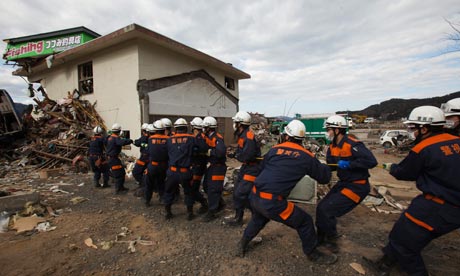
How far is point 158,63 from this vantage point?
32.3 feet

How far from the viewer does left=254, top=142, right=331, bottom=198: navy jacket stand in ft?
8.81

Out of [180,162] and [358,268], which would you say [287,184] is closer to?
[358,268]

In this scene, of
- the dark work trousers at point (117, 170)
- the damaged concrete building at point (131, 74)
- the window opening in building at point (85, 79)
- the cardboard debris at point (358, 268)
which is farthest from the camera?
the window opening in building at point (85, 79)

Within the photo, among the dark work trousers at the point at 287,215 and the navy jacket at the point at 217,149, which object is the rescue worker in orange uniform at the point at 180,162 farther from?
the dark work trousers at the point at 287,215

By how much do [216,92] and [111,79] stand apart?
218 inches

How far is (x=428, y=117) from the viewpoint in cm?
246

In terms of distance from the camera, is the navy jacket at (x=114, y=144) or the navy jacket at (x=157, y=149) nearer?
the navy jacket at (x=157, y=149)

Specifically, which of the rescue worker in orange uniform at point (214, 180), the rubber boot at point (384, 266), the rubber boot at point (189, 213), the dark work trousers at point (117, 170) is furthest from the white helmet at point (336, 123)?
the dark work trousers at point (117, 170)

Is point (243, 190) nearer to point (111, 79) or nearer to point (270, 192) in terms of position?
point (270, 192)

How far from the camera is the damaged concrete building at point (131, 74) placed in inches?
360

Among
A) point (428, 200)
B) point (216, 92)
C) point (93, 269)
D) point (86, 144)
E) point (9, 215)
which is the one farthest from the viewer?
point (216, 92)

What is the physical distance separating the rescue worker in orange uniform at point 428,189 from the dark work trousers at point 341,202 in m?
0.59

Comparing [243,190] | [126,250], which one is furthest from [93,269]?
[243,190]

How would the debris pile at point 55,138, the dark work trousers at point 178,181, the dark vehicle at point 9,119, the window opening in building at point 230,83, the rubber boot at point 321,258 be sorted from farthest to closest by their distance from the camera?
1. the window opening in building at point 230,83
2. the dark vehicle at point 9,119
3. the debris pile at point 55,138
4. the dark work trousers at point 178,181
5. the rubber boot at point 321,258
